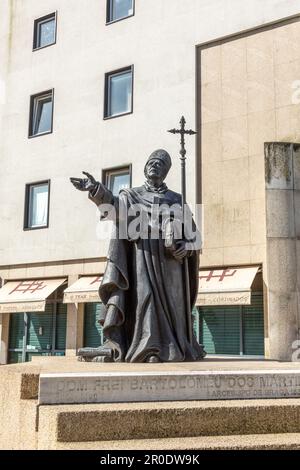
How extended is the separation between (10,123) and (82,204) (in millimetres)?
4994

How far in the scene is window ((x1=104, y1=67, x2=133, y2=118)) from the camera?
19.7 metres

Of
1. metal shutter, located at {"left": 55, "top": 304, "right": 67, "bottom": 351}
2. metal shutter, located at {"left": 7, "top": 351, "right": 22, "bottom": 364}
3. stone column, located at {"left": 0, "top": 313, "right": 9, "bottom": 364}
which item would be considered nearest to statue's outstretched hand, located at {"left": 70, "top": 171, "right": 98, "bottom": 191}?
metal shutter, located at {"left": 55, "top": 304, "right": 67, "bottom": 351}

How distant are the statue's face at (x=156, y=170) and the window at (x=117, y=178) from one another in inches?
440

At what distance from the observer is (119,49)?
788 inches

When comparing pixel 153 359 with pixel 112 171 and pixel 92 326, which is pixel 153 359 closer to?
pixel 92 326

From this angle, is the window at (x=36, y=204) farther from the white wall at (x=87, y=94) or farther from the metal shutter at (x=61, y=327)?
the metal shutter at (x=61, y=327)

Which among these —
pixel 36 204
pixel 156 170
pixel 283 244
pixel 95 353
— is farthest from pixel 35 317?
pixel 156 170

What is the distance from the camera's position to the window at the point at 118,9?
66.7 ft

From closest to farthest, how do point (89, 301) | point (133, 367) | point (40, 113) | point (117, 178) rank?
point (133, 367)
point (89, 301)
point (117, 178)
point (40, 113)

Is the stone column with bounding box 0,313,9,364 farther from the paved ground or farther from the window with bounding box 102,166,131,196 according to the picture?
the paved ground

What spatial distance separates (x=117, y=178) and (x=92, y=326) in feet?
15.5

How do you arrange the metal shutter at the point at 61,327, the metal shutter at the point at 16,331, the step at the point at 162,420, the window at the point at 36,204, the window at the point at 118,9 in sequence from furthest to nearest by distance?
the metal shutter at the point at 16,331 → the window at the point at 36,204 → the window at the point at 118,9 → the metal shutter at the point at 61,327 → the step at the point at 162,420

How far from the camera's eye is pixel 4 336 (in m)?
21.2

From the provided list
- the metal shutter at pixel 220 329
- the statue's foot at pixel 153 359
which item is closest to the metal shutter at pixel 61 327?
the metal shutter at pixel 220 329
